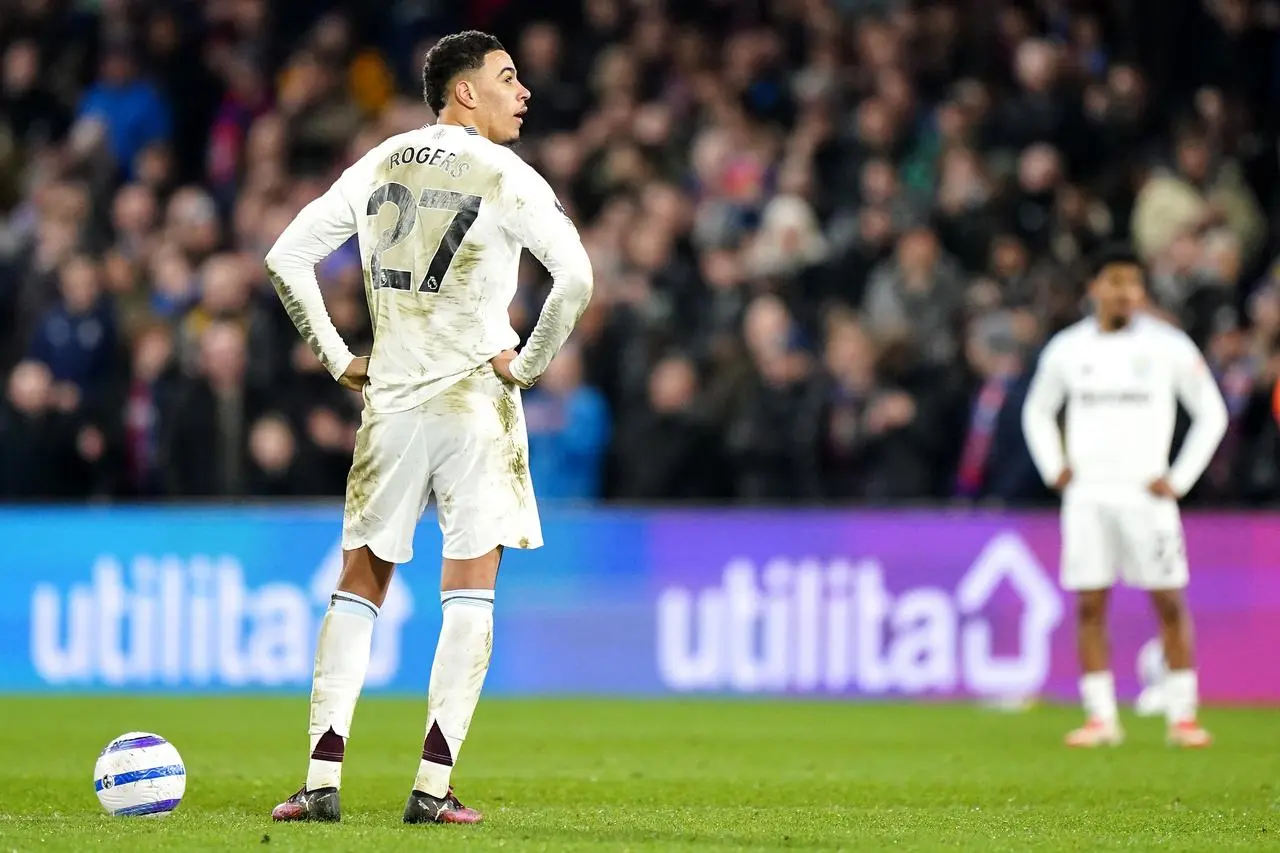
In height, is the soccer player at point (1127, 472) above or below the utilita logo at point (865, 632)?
above

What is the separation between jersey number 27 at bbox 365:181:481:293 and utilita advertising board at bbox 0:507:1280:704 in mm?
7756

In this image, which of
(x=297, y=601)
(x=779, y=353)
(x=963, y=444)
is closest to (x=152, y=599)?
(x=297, y=601)

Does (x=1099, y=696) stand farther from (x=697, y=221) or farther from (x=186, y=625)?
(x=697, y=221)

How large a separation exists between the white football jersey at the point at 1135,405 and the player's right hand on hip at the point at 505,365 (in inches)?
208

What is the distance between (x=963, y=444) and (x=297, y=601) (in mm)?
4694

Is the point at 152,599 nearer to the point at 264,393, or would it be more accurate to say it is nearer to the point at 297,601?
the point at 297,601

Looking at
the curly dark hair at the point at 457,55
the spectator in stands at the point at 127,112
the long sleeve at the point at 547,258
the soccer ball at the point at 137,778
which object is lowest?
the soccer ball at the point at 137,778

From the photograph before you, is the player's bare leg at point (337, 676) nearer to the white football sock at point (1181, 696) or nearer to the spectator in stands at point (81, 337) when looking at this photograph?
the white football sock at point (1181, 696)

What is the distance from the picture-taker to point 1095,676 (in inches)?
464

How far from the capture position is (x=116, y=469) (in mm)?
16500

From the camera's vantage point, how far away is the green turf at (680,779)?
7109 millimetres

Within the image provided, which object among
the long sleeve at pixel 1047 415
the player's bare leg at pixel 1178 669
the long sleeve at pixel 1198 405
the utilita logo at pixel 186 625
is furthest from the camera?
the utilita logo at pixel 186 625

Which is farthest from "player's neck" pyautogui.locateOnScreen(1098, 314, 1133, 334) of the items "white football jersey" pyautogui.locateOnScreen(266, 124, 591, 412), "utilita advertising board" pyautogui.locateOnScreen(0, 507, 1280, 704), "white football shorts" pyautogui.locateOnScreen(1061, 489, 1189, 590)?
"white football jersey" pyautogui.locateOnScreen(266, 124, 591, 412)

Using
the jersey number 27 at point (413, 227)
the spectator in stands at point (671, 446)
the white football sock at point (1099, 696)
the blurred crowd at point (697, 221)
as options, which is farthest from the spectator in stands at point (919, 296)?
the jersey number 27 at point (413, 227)
